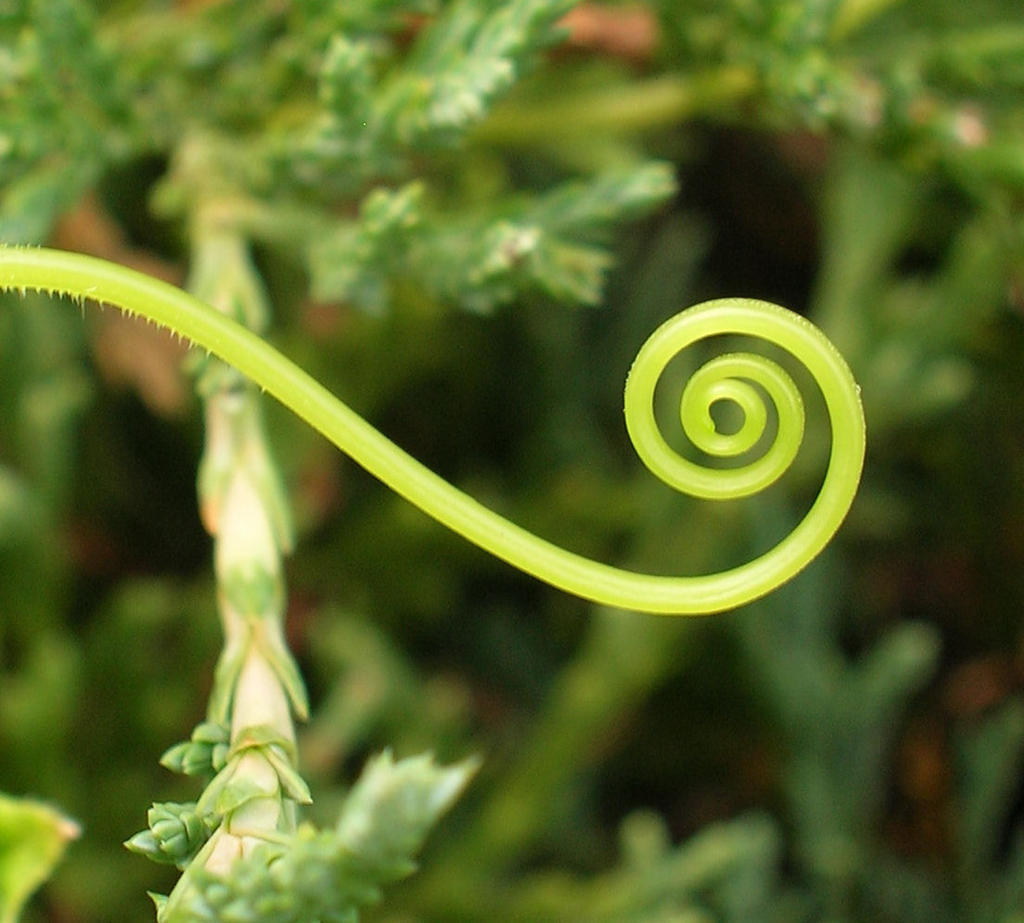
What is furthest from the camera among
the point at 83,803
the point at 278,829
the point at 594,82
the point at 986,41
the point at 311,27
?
the point at 594,82

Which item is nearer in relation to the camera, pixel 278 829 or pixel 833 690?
pixel 278 829

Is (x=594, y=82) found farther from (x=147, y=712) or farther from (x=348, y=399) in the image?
(x=147, y=712)

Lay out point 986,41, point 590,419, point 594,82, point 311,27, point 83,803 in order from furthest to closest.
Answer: point 590,419 < point 594,82 < point 83,803 < point 986,41 < point 311,27

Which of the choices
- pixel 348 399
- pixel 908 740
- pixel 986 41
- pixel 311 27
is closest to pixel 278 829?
pixel 311 27

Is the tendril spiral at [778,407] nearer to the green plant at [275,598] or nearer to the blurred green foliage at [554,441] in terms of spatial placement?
the green plant at [275,598]

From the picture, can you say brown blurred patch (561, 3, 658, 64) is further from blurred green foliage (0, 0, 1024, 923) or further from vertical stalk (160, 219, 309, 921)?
vertical stalk (160, 219, 309, 921)

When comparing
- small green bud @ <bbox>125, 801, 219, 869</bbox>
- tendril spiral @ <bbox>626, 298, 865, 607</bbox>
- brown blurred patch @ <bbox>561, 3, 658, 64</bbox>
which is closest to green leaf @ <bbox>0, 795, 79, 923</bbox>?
small green bud @ <bbox>125, 801, 219, 869</bbox>
